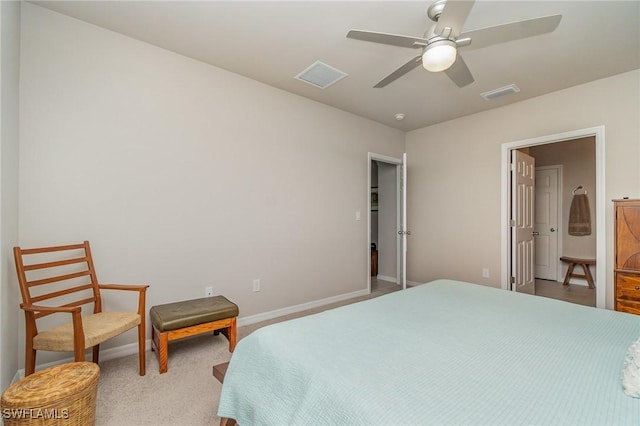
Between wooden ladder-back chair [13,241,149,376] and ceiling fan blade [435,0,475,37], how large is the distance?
2.58 m

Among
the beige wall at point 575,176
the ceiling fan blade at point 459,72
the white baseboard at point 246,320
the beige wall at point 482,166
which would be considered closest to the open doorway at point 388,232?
the beige wall at point 482,166

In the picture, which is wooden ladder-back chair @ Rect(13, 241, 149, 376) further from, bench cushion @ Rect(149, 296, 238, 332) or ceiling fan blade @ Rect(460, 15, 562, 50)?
ceiling fan blade @ Rect(460, 15, 562, 50)

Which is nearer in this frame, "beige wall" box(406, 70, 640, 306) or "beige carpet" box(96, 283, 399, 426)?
"beige carpet" box(96, 283, 399, 426)

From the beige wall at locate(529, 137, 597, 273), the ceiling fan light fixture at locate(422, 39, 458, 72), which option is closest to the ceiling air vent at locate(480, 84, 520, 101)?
the ceiling fan light fixture at locate(422, 39, 458, 72)

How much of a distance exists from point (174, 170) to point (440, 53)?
7.50 feet

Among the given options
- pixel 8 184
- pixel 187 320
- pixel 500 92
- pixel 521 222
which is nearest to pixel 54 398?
pixel 187 320

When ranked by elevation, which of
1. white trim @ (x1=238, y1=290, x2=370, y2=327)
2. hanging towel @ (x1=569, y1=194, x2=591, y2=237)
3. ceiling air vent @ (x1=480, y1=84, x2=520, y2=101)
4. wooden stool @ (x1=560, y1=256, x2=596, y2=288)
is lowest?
white trim @ (x1=238, y1=290, x2=370, y2=327)

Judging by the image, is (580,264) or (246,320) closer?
(246,320)

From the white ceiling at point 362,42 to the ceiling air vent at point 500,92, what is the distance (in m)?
0.09

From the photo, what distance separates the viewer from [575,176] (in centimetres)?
489

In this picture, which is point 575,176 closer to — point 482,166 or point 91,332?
point 482,166

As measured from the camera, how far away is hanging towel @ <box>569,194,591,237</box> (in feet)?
15.5

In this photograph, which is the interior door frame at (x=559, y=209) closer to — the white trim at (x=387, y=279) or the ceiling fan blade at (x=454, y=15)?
the white trim at (x=387, y=279)

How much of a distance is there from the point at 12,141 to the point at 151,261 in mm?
1199
